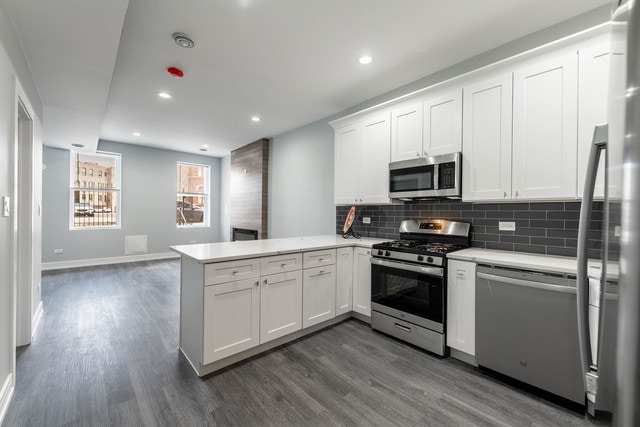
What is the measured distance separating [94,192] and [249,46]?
18.3 feet

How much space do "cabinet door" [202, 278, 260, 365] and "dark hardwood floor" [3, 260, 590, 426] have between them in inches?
7.3

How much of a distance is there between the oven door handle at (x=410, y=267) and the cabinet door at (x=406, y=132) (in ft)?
3.64

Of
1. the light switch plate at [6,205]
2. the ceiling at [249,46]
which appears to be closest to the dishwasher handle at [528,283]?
the ceiling at [249,46]

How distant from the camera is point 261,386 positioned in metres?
2.02

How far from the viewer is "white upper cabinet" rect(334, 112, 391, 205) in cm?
319

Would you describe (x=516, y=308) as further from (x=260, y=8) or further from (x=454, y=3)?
(x=260, y=8)

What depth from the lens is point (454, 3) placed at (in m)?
2.02

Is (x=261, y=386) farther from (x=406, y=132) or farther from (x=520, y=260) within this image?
(x=406, y=132)

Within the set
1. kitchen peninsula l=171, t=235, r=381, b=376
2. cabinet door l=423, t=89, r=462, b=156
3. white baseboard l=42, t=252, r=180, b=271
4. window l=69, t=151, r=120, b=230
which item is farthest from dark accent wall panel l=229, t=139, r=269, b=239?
cabinet door l=423, t=89, r=462, b=156

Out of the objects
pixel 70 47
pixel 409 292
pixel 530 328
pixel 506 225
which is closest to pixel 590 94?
pixel 506 225

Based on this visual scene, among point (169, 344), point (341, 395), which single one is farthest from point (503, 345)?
point (169, 344)

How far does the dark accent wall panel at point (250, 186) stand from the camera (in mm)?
5625

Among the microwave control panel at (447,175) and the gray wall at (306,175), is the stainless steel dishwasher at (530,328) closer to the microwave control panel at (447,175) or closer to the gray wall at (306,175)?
the microwave control panel at (447,175)

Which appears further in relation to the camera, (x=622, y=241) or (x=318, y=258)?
(x=318, y=258)
